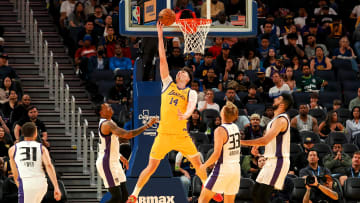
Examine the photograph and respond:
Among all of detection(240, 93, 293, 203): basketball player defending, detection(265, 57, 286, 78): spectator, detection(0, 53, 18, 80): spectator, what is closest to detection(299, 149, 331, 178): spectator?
detection(265, 57, 286, 78): spectator

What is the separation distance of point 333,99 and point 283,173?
7.71 m

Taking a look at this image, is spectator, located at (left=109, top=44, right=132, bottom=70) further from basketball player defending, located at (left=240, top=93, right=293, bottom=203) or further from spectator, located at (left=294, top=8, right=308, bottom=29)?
basketball player defending, located at (left=240, top=93, right=293, bottom=203)

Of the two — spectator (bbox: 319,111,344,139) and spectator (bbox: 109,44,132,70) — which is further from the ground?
spectator (bbox: 109,44,132,70)

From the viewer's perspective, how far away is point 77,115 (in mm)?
16953

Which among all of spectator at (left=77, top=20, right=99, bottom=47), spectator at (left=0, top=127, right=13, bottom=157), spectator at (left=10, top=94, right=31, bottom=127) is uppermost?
Result: spectator at (left=77, top=20, right=99, bottom=47)

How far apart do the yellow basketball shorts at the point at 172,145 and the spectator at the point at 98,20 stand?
7751 mm

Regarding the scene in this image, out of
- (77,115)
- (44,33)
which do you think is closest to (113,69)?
(77,115)

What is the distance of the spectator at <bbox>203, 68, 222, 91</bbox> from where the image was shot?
1720 cm

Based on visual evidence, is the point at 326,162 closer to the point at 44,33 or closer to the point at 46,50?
the point at 46,50

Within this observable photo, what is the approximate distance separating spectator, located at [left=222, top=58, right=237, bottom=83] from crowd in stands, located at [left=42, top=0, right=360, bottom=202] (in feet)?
0.07

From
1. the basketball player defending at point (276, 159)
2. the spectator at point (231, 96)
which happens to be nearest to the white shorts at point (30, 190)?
the basketball player defending at point (276, 159)

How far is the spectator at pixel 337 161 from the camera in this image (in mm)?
15258

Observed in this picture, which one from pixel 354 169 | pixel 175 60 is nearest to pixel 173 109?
pixel 354 169

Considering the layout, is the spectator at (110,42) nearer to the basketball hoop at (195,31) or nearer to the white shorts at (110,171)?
the basketball hoop at (195,31)
